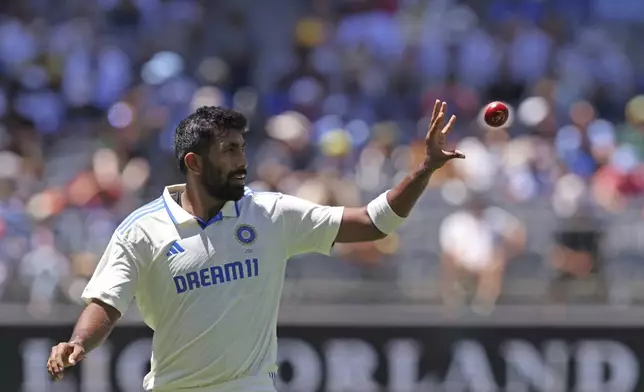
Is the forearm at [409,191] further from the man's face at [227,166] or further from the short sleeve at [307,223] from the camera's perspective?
the man's face at [227,166]

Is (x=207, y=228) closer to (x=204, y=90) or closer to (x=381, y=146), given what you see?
(x=381, y=146)

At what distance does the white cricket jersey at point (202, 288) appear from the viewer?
17.8 feet

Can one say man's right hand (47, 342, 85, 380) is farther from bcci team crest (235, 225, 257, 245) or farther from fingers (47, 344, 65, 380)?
bcci team crest (235, 225, 257, 245)

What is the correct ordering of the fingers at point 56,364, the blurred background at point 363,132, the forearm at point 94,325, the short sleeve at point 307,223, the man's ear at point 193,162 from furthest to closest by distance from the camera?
the blurred background at point 363,132 < the short sleeve at point 307,223 < the man's ear at point 193,162 < the forearm at point 94,325 < the fingers at point 56,364

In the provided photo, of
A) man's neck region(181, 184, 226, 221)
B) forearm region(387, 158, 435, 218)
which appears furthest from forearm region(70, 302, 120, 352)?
forearm region(387, 158, 435, 218)

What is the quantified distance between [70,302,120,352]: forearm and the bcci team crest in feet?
1.92

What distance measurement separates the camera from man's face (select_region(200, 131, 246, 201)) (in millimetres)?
5434

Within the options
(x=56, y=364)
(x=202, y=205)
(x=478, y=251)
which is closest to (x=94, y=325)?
(x=56, y=364)

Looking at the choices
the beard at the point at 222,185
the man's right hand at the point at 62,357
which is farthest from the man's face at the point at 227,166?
the man's right hand at the point at 62,357

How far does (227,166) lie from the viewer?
17.8 ft

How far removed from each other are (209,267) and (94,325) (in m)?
0.51

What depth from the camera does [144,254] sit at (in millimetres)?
5477

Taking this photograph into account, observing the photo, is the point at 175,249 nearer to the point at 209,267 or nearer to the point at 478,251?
the point at 209,267

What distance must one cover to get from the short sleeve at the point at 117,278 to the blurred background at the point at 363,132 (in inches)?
216
